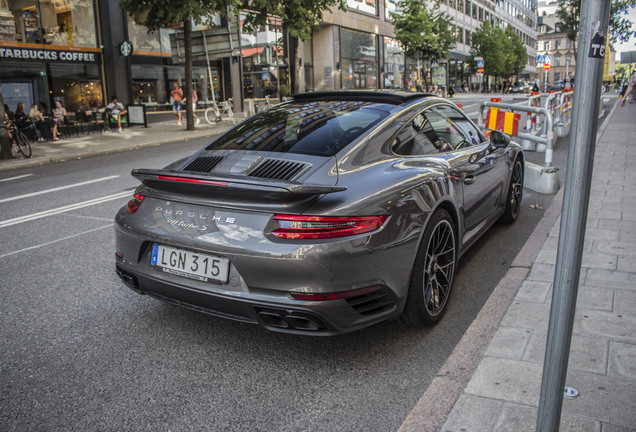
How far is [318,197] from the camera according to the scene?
2.75m

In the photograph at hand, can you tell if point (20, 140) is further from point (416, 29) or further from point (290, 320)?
point (416, 29)

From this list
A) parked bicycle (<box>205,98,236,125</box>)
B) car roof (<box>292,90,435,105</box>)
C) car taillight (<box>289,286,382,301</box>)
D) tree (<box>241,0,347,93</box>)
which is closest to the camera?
car taillight (<box>289,286,382,301</box>)

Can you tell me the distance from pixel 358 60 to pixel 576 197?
43.4 meters

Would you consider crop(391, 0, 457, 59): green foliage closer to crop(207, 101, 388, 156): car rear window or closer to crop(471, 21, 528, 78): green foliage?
crop(471, 21, 528, 78): green foliage

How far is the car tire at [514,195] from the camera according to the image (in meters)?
5.64

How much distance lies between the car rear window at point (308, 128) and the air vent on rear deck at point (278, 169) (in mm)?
182

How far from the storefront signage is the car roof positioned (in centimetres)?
1968

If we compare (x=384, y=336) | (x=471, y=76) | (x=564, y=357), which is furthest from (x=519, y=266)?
(x=471, y=76)

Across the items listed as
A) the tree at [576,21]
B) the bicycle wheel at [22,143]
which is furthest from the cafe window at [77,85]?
the tree at [576,21]

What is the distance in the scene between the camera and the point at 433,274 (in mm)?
3434

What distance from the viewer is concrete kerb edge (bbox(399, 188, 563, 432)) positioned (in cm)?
246

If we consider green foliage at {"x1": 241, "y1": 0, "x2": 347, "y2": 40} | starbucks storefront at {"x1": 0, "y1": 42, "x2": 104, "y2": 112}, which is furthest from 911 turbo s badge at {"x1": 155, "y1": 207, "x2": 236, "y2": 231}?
starbucks storefront at {"x1": 0, "y1": 42, "x2": 104, "y2": 112}

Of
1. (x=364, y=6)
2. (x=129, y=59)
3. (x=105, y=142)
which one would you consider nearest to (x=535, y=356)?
(x=105, y=142)

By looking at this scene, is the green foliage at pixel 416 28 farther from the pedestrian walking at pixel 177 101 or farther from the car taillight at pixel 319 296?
the car taillight at pixel 319 296
